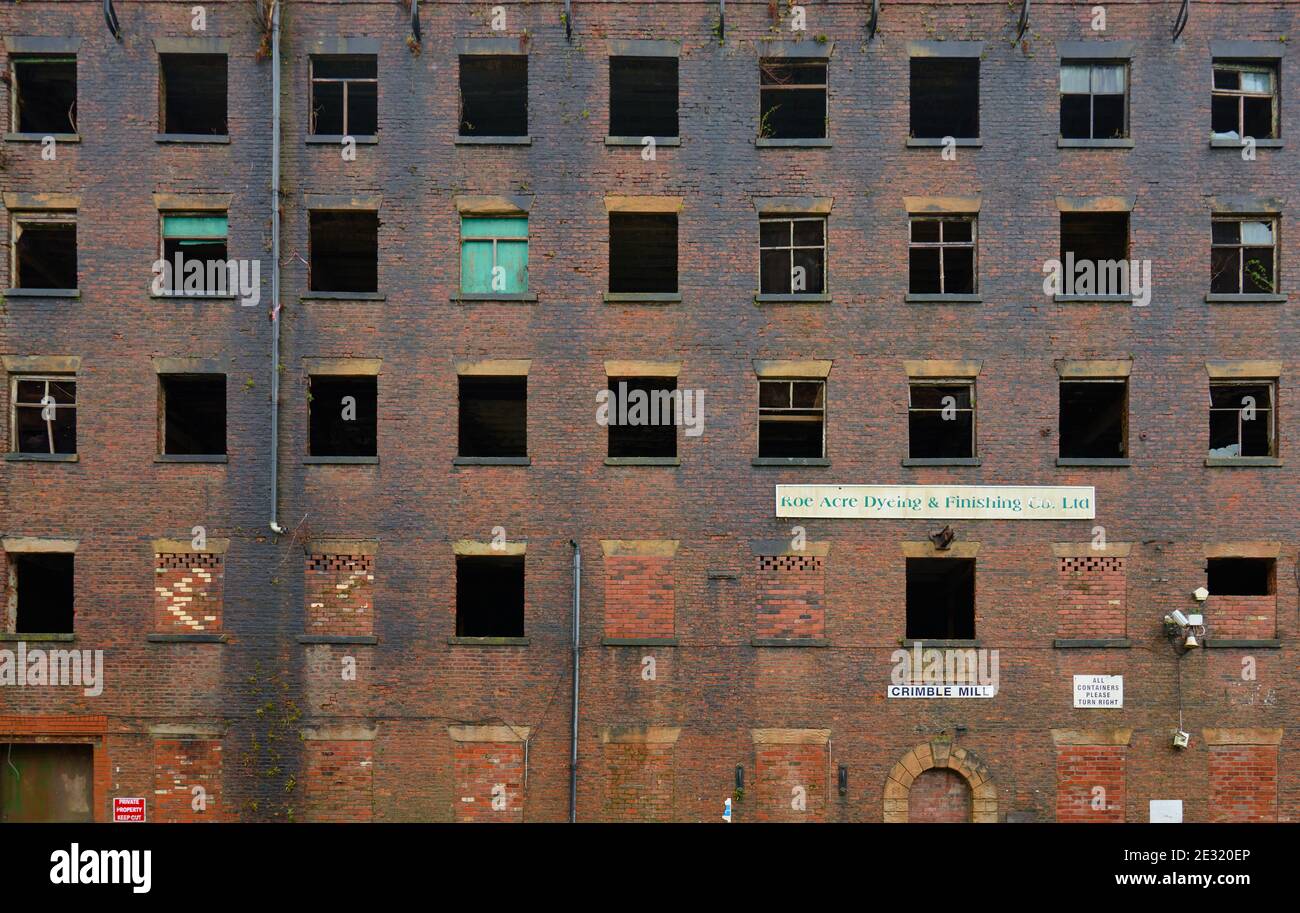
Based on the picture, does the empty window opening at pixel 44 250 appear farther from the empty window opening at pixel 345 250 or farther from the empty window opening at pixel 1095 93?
the empty window opening at pixel 1095 93

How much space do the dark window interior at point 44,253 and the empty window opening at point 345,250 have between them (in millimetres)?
4685

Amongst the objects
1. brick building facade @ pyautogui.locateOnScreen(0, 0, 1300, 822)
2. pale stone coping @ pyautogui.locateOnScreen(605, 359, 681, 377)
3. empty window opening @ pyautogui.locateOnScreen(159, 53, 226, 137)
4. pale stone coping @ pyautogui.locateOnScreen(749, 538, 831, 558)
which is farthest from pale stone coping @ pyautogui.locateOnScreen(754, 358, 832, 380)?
empty window opening @ pyautogui.locateOnScreen(159, 53, 226, 137)

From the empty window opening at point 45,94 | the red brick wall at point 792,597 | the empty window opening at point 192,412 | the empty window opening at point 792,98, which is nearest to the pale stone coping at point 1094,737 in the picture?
the red brick wall at point 792,597

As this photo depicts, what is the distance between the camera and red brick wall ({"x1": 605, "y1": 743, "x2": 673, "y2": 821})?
1820 cm

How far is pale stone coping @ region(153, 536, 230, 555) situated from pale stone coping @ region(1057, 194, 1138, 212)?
17.6 m

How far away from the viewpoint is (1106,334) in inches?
741

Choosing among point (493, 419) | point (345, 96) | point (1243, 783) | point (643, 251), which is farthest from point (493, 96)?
point (1243, 783)

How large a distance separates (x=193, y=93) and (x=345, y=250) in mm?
4493

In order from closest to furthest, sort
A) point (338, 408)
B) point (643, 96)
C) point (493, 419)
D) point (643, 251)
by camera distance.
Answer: point (338, 408), point (643, 96), point (643, 251), point (493, 419)

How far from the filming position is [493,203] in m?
19.0

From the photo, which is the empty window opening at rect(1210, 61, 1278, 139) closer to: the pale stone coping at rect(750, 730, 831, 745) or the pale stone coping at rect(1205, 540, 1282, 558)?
the pale stone coping at rect(1205, 540, 1282, 558)

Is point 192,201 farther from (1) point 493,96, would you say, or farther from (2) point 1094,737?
(2) point 1094,737

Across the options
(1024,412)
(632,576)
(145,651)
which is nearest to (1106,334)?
(1024,412)

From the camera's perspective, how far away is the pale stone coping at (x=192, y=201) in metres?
19.0
